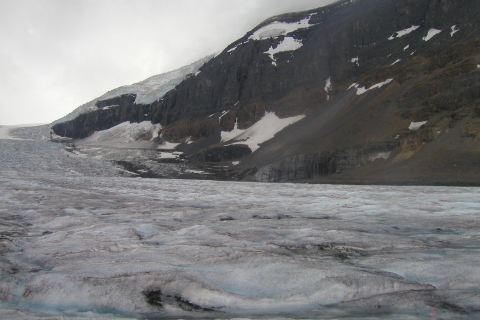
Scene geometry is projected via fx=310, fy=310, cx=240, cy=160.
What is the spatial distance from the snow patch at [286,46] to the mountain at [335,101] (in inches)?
13.3

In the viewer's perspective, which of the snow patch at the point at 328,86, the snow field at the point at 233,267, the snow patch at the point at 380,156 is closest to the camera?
the snow field at the point at 233,267

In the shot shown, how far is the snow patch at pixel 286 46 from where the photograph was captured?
320ft

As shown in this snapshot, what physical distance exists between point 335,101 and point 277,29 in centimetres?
4888

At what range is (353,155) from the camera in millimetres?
48906

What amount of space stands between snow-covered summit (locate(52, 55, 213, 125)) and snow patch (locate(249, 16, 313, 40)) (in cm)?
2329

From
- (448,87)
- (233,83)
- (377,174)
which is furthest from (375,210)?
(233,83)

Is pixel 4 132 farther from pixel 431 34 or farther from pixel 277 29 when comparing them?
pixel 431 34

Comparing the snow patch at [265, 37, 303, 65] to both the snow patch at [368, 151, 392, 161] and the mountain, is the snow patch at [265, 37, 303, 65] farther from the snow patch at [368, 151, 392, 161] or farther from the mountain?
the snow patch at [368, 151, 392, 161]

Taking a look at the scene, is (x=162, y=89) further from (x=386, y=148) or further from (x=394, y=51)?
(x=386, y=148)

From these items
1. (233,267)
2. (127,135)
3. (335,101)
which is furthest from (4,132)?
(233,267)

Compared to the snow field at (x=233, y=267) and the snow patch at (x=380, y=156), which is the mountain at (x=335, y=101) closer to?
the snow patch at (x=380, y=156)

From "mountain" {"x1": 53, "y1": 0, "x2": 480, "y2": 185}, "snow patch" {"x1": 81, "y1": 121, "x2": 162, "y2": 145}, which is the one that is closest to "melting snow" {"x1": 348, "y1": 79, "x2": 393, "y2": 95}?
"mountain" {"x1": 53, "y1": 0, "x2": 480, "y2": 185}

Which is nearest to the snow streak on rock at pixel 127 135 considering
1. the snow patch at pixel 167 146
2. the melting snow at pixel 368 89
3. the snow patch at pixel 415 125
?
the snow patch at pixel 167 146

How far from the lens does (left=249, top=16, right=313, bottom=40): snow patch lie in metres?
106
